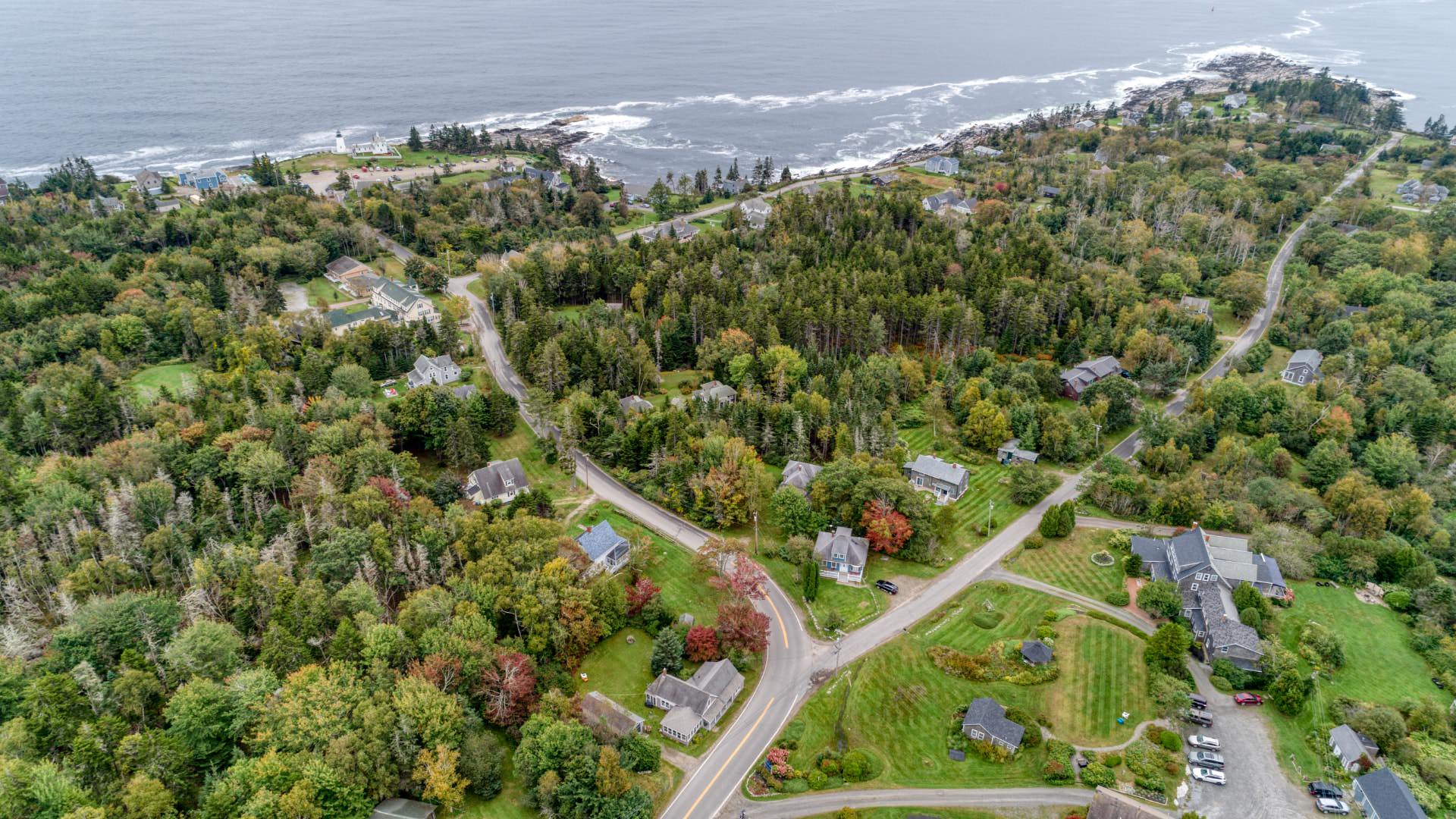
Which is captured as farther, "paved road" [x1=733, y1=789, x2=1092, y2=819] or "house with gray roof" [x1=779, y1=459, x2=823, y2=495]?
"house with gray roof" [x1=779, y1=459, x2=823, y2=495]

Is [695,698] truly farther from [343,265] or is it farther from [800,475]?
[343,265]

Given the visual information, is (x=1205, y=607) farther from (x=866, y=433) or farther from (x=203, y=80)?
(x=203, y=80)

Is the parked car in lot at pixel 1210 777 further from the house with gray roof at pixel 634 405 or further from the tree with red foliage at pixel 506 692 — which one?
the house with gray roof at pixel 634 405

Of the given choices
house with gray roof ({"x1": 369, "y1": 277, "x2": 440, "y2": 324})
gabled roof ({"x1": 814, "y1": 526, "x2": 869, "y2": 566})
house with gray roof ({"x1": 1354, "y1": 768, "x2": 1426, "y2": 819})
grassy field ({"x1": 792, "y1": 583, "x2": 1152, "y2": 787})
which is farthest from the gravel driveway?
house with gray roof ({"x1": 369, "y1": 277, "x2": 440, "y2": 324})

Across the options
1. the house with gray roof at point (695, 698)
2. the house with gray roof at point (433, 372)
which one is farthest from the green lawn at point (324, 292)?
the house with gray roof at point (695, 698)

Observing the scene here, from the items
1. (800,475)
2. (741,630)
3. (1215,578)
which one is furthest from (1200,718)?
(800,475)

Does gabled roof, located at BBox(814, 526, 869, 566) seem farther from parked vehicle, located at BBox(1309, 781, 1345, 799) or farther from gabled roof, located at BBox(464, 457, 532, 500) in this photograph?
parked vehicle, located at BBox(1309, 781, 1345, 799)

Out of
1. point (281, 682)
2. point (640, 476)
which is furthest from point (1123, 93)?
point (281, 682)
